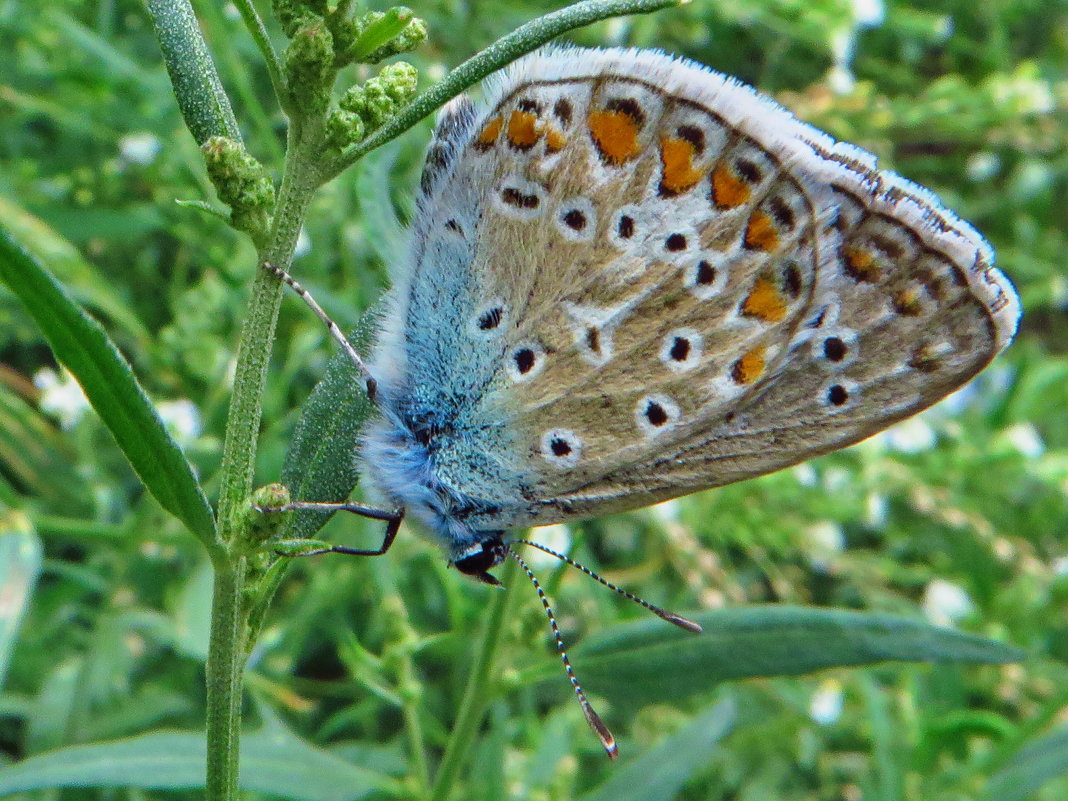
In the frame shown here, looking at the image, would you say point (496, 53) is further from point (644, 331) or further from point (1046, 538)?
point (1046, 538)

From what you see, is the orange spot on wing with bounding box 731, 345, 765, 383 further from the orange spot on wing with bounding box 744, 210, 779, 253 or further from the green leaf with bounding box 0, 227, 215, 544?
the green leaf with bounding box 0, 227, 215, 544

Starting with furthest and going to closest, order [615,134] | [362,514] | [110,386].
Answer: [615,134] → [362,514] → [110,386]

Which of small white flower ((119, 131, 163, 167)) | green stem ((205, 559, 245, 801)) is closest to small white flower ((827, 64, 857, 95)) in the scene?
small white flower ((119, 131, 163, 167))

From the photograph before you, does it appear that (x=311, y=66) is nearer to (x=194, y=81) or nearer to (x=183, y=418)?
(x=194, y=81)

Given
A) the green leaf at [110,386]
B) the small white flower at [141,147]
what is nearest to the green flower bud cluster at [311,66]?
the green leaf at [110,386]

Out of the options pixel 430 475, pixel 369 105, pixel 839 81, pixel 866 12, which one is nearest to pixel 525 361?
pixel 430 475

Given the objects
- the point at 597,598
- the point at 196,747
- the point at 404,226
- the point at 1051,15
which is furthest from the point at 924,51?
the point at 196,747
